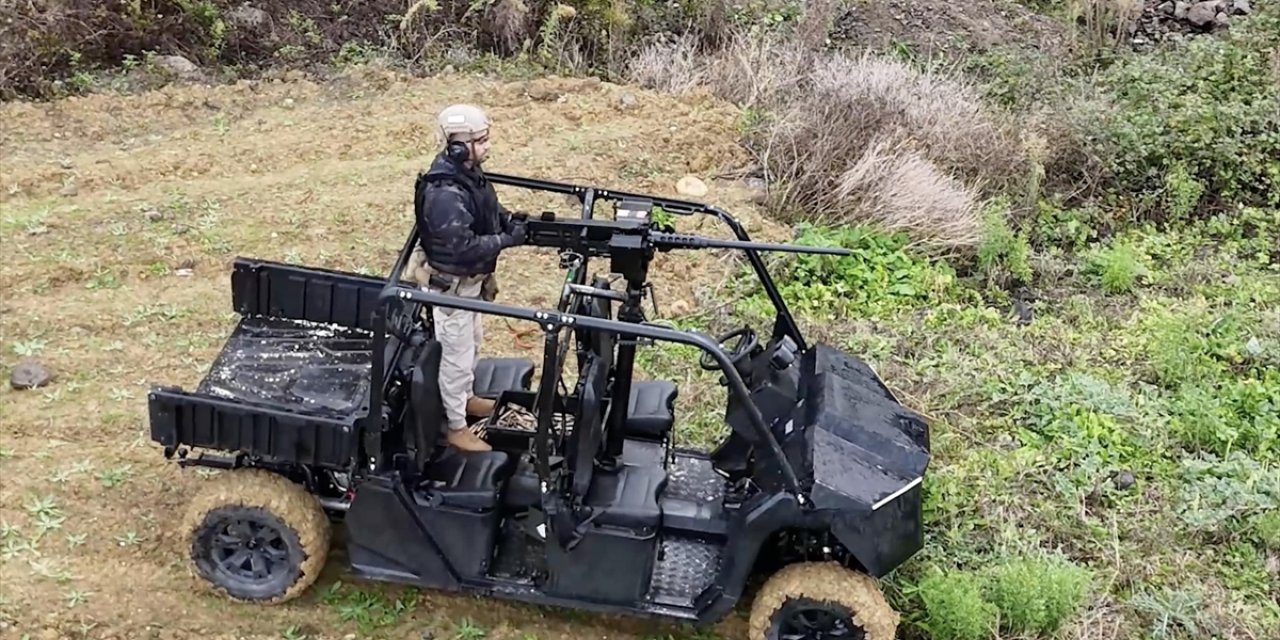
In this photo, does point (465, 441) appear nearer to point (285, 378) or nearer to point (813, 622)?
point (285, 378)

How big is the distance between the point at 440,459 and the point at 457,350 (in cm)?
44

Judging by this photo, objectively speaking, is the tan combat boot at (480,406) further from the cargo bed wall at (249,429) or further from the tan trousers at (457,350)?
the cargo bed wall at (249,429)

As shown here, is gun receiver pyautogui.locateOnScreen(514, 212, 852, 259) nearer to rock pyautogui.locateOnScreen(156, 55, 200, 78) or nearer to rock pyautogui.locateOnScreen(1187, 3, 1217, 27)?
rock pyautogui.locateOnScreen(156, 55, 200, 78)

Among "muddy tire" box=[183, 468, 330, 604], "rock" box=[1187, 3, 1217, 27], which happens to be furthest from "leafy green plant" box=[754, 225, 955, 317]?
"rock" box=[1187, 3, 1217, 27]

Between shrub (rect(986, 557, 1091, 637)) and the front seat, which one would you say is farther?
shrub (rect(986, 557, 1091, 637))

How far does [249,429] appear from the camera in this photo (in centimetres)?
459

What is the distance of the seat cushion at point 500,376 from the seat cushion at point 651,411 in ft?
1.69

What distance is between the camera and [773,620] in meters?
4.70

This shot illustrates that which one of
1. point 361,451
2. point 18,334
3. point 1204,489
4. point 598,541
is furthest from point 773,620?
point 18,334

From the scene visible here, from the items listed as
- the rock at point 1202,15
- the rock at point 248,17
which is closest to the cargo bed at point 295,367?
the rock at point 248,17

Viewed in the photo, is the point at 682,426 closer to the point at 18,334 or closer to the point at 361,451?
the point at 361,451

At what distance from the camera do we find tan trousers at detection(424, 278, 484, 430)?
4965 millimetres

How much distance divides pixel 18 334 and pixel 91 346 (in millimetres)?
429

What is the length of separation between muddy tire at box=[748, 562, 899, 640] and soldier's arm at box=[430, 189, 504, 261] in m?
1.67
